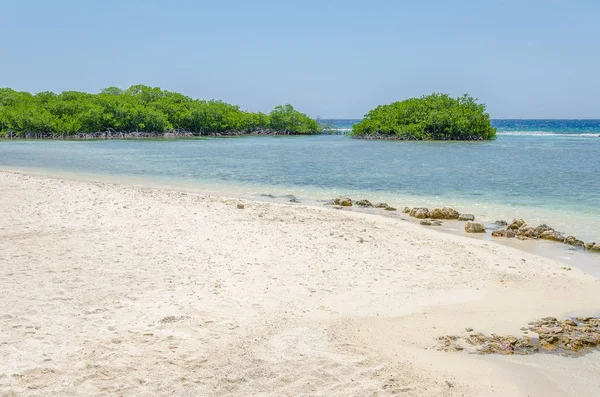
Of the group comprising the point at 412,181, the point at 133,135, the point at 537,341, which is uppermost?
the point at 133,135

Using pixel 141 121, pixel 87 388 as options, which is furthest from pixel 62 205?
pixel 141 121

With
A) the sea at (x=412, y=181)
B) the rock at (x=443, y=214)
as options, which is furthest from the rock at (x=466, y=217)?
the sea at (x=412, y=181)

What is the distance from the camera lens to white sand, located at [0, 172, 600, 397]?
16.7 feet

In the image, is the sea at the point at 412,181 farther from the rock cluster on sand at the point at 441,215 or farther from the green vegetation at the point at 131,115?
the green vegetation at the point at 131,115

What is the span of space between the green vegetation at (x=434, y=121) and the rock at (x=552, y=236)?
5853cm

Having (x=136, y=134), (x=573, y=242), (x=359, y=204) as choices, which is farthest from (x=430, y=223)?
(x=136, y=134)

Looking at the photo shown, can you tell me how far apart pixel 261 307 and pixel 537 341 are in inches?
130

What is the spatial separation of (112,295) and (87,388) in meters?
2.28

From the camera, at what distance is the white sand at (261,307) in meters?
5.09

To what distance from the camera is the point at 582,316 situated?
728 centimetres

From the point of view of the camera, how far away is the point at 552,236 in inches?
484

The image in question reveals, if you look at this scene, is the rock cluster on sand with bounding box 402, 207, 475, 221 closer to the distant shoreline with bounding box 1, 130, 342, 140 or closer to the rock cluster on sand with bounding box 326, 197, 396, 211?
the rock cluster on sand with bounding box 326, 197, 396, 211

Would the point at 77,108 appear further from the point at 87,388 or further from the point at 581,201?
the point at 87,388

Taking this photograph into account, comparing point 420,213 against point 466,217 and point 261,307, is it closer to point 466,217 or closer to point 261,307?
point 466,217
